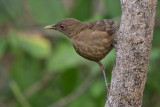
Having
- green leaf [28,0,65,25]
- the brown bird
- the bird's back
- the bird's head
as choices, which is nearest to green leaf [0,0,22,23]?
green leaf [28,0,65,25]

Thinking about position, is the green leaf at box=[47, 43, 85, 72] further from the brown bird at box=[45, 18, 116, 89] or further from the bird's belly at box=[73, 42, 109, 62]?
the bird's belly at box=[73, 42, 109, 62]

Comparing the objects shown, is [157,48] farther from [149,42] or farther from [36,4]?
[149,42]

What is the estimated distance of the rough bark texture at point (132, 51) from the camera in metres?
3.62

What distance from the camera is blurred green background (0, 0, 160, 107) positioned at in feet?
19.5

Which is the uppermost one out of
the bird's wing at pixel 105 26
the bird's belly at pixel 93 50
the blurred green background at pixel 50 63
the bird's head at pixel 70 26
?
the bird's wing at pixel 105 26

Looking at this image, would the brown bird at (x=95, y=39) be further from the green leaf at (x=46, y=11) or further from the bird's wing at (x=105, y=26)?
the green leaf at (x=46, y=11)

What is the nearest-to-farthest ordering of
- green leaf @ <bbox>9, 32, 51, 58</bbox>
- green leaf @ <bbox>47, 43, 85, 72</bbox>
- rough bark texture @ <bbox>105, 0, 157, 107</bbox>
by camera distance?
rough bark texture @ <bbox>105, 0, 157, 107</bbox>
green leaf @ <bbox>47, 43, 85, 72</bbox>
green leaf @ <bbox>9, 32, 51, 58</bbox>

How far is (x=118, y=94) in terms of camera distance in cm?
374

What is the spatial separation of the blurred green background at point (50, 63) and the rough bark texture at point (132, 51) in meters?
1.89

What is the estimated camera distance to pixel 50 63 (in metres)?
6.29

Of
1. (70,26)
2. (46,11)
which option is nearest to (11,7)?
(46,11)

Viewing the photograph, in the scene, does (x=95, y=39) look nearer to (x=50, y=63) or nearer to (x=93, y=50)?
(x=93, y=50)

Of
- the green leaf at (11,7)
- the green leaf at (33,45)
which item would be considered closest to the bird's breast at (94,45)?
the green leaf at (11,7)

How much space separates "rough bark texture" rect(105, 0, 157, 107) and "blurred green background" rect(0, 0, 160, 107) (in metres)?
1.89
